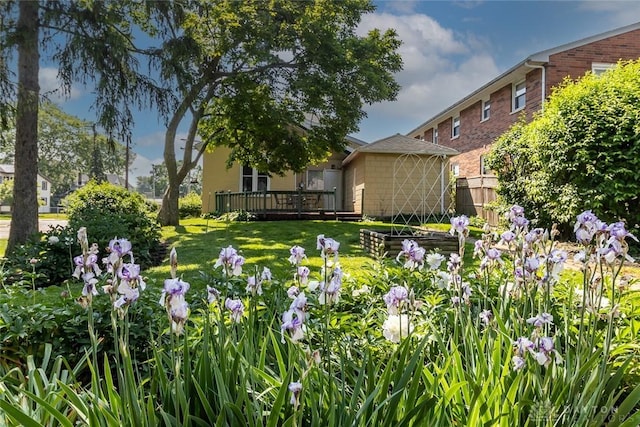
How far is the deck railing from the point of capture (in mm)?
15328

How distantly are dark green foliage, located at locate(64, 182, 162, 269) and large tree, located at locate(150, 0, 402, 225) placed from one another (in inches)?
106

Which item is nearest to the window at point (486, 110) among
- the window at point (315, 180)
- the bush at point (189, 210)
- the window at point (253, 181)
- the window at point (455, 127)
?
the window at point (455, 127)

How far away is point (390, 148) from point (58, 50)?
33.9ft

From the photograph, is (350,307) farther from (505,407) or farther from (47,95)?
(47,95)

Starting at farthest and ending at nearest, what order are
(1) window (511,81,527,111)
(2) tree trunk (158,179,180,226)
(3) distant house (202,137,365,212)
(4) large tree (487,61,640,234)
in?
(3) distant house (202,137,365,212), (1) window (511,81,527,111), (2) tree trunk (158,179,180,226), (4) large tree (487,61,640,234)

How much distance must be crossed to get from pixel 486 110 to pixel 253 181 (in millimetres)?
10822

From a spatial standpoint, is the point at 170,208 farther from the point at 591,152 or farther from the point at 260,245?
the point at 591,152

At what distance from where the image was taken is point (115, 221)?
21.6ft

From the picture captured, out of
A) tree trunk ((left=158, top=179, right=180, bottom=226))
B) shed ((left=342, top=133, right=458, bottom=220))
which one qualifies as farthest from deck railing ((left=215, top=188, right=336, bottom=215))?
tree trunk ((left=158, top=179, right=180, bottom=226))

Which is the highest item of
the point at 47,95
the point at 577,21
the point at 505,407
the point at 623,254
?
the point at 577,21

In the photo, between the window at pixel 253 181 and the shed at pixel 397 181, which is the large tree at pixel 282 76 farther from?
the window at pixel 253 181

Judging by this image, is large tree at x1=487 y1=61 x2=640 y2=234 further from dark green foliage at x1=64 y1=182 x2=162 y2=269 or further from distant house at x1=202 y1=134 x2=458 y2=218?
dark green foliage at x1=64 y1=182 x2=162 y2=269

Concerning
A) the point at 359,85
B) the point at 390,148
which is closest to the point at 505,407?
the point at 359,85

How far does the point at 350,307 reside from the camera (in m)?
2.79
